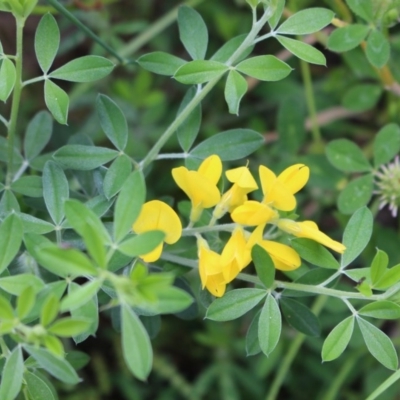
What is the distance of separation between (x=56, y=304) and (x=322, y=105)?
4.60 ft

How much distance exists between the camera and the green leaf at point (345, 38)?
145cm

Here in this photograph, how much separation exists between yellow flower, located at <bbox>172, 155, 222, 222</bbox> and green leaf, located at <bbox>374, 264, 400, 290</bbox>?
311 millimetres

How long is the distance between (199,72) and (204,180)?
219 mm

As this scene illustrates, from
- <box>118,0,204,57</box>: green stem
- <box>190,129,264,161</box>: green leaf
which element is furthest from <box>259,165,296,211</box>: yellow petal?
<box>118,0,204,57</box>: green stem

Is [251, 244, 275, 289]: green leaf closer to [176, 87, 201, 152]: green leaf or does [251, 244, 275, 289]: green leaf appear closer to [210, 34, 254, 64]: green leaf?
[176, 87, 201, 152]: green leaf

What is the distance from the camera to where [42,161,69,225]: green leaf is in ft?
3.96

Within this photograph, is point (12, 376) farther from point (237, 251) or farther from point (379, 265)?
point (379, 265)

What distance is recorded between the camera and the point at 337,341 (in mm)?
1127

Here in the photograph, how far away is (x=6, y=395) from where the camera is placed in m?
1.02

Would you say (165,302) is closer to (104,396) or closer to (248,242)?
(248,242)

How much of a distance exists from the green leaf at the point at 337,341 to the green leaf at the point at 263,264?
14cm

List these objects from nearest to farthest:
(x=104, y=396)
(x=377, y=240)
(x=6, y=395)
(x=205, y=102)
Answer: (x=6, y=395) → (x=377, y=240) → (x=104, y=396) → (x=205, y=102)

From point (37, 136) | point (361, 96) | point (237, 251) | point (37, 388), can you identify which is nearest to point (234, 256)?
point (237, 251)

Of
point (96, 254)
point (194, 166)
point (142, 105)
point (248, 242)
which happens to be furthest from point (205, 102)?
point (96, 254)
